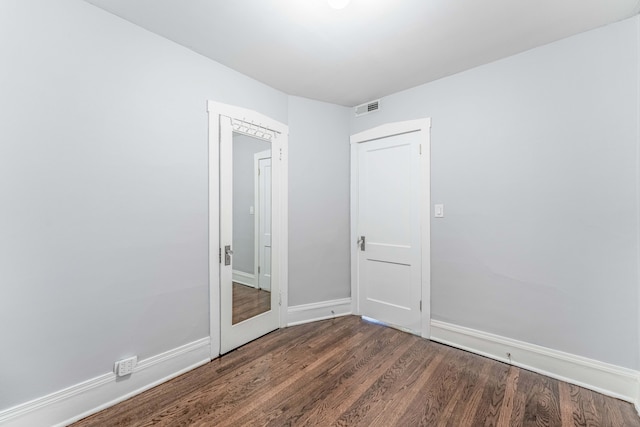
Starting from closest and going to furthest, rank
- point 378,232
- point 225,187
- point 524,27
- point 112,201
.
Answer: point 112,201 → point 524,27 → point 225,187 → point 378,232

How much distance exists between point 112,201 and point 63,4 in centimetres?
122

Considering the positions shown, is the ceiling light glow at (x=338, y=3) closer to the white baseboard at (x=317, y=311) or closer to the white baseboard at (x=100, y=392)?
the white baseboard at (x=100, y=392)

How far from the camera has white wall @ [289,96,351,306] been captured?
3105mm

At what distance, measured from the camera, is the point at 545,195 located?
2146 mm

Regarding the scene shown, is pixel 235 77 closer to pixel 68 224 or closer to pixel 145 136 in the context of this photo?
pixel 145 136

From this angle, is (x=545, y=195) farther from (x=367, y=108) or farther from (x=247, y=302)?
(x=247, y=302)

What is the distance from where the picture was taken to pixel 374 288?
3236mm

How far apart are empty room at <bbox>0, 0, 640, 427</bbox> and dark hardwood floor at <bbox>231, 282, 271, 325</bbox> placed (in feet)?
0.07

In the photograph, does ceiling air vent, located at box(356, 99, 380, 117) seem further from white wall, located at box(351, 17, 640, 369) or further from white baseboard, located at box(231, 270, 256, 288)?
white baseboard, located at box(231, 270, 256, 288)

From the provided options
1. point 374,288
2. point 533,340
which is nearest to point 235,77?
point 374,288

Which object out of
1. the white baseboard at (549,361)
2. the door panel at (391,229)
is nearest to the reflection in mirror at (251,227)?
the door panel at (391,229)

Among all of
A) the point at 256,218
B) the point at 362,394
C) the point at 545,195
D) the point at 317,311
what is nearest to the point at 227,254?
the point at 256,218

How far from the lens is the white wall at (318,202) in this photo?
10.2 ft

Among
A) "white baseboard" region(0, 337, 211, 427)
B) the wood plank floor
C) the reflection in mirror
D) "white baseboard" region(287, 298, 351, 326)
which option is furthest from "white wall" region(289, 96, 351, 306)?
"white baseboard" region(0, 337, 211, 427)
